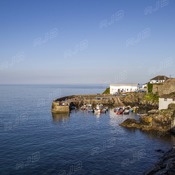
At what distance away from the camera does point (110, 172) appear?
3416 centimetres

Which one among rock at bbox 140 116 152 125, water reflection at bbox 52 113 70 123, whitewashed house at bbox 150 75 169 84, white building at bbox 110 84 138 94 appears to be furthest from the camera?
white building at bbox 110 84 138 94

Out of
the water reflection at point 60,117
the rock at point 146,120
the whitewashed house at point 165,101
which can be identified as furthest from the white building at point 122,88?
the rock at point 146,120

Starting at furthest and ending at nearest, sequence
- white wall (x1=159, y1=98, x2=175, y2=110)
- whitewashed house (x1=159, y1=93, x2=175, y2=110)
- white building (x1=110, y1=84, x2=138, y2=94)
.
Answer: white building (x1=110, y1=84, x2=138, y2=94) → white wall (x1=159, y1=98, x2=175, y2=110) → whitewashed house (x1=159, y1=93, x2=175, y2=110)

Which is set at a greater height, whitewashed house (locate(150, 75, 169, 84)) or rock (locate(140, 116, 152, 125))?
whitewashed house (locate(150, 75, 169, 84))

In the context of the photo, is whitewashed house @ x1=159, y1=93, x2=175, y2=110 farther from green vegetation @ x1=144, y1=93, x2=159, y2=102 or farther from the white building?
the white building

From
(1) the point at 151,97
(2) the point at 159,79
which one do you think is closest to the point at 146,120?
(1) the point at 151,97

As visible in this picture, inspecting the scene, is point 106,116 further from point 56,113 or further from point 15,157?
point 15,157

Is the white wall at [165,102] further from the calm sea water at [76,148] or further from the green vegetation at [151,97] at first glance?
the green vegetation at [151,97]

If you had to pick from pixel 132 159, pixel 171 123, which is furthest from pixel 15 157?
pixel 171 123

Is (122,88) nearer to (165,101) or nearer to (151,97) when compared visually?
(151,97)

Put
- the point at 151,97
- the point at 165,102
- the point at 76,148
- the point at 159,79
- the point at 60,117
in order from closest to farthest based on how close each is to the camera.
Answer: the point at 76,148 < the point at 165,102 < the point at 60,117 < the point at 151,97 < the point at 159,79

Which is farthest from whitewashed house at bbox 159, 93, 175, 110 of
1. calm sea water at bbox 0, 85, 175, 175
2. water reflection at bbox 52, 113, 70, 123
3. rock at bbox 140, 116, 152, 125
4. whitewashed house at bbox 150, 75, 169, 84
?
whitewashed house at bbox 150, 75, 169, 84

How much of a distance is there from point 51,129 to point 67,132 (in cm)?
530

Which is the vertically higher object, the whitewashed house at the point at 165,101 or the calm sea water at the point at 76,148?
the whitewashed house at the point at 165,101
